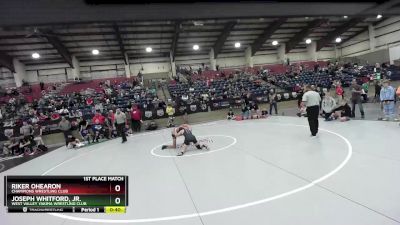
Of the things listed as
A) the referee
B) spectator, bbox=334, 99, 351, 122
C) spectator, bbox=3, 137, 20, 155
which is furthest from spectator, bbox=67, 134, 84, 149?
spectator, bbox=334, 99, 351, 122

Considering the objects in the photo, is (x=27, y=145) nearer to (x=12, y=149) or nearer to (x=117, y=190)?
(x=12, y=149)

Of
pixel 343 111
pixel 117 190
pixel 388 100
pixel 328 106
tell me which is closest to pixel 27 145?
pixel 117 190

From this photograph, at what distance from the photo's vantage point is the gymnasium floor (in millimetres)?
3295

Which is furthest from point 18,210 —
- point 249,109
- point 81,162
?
point 249,109

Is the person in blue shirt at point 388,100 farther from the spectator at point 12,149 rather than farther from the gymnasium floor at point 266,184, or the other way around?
the spectator at point 12,149

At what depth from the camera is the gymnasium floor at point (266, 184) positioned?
329 cm

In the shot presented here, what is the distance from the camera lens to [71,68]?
95.0 feet
